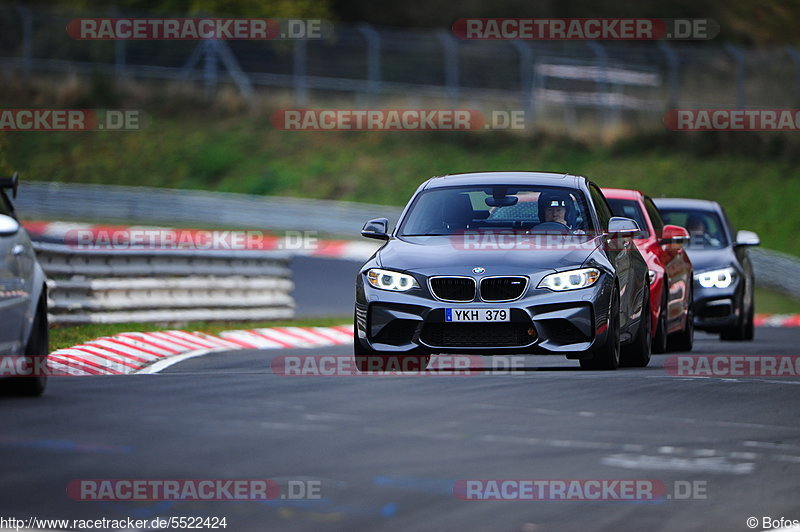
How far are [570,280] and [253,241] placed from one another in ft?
86.8

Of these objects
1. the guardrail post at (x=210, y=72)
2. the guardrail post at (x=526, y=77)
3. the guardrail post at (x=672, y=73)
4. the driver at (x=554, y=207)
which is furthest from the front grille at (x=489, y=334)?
the guardrail post at (x=210, y=72)

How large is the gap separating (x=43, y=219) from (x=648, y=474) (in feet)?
121

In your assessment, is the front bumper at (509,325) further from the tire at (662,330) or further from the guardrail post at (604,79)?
the guardrail post at (604,79)

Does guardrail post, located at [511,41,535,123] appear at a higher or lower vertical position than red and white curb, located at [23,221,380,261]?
higher

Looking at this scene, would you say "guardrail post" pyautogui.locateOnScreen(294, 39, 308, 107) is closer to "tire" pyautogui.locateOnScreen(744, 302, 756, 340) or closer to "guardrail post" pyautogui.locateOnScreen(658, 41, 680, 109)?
"guardrail post" pyautogui.locateOnScreen(658, 41, 680, 109)

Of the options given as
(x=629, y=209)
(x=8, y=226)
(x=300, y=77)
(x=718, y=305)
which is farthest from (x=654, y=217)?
(x=300, y=77)

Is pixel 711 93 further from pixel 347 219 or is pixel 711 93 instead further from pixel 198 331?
pixel 198 331

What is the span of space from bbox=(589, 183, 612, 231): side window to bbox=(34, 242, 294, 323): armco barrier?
6.96 metres

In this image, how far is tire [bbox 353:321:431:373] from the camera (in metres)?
12.3

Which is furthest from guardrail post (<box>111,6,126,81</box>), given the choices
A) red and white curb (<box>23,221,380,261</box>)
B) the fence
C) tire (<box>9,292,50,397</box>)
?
tire (<box>9,292,50,397</box>)

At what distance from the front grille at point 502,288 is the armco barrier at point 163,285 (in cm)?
760

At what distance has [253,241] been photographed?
125 feet

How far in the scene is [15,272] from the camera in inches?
373

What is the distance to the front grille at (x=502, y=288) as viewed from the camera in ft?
39.2
